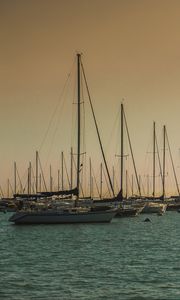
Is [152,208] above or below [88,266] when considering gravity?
above

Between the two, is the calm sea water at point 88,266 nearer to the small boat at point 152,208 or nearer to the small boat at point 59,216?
the small boat at point 59,216

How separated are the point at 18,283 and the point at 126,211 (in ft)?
227

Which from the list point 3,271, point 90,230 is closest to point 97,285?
point 3,271

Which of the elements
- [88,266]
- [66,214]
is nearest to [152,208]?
[66,214]

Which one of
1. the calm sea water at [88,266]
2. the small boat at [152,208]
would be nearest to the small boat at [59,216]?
the calm sea water at [88,266]

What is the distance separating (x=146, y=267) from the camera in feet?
122

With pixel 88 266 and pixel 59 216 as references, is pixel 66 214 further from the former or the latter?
pixel 88 266

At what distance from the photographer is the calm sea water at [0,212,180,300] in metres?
29.1

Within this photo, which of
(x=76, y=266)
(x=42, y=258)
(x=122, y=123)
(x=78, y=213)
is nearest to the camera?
(x=76, y=266)

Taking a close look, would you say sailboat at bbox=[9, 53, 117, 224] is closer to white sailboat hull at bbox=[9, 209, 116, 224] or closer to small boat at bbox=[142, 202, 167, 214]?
white sailboat hull at bbox=[9, 209, 116, 224]

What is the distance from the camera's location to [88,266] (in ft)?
124

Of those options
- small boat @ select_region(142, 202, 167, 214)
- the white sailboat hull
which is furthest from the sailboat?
small boat @ select_region(142, 202, 167, 214)

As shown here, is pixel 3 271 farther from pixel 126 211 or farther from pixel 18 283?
pixel 126 211

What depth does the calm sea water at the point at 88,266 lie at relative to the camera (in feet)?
95.6
